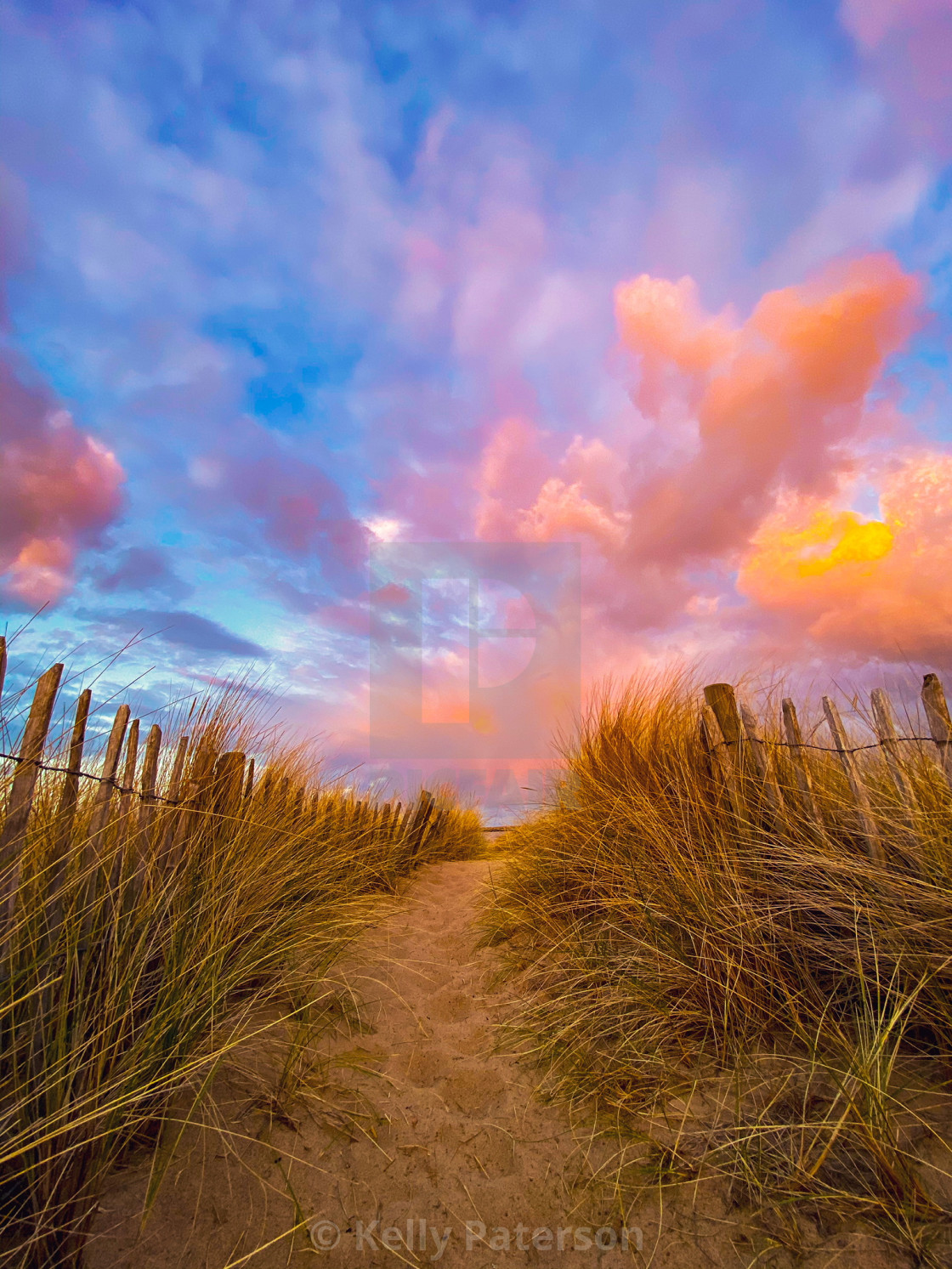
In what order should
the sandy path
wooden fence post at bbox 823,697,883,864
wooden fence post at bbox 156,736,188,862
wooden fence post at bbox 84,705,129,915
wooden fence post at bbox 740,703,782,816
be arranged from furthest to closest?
wooden fence post at bbox 740,703,782,816 → wooden fence post at bbox 823,697,883,864 → wooden fence post at bbox 156,736,188,862 → wooden fence post at bbox 84,705,129,915 → the sandy path

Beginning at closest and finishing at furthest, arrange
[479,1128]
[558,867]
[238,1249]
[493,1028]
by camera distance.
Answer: [238,1249]
[479,1128]
[493,1028]
[558,867]

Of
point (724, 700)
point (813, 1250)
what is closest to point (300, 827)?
point (724, 700)

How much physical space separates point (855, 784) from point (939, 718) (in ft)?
1.86

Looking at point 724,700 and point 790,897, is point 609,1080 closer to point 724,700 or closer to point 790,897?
point 790,897

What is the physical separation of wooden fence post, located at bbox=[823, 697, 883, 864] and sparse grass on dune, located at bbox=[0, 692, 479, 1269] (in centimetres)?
266

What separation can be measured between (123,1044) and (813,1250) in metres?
2.12

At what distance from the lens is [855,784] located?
2.94 meters

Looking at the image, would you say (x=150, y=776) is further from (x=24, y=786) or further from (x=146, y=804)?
(x=24, y=786)

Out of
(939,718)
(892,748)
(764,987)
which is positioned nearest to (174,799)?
(764,987)

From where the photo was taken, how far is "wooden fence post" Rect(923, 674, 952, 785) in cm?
295

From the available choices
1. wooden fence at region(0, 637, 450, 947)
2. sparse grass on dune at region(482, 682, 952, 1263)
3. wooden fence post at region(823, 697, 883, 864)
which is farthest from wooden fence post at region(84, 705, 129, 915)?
wooden fence post at region(823, 697, 883, 864)

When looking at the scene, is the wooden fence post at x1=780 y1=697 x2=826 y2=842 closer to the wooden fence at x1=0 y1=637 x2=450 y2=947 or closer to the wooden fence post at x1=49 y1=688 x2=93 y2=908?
the wooden fence at x1=0 y1=637 x2=450 y2=947

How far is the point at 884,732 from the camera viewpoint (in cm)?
316

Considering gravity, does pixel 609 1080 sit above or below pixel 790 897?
below
